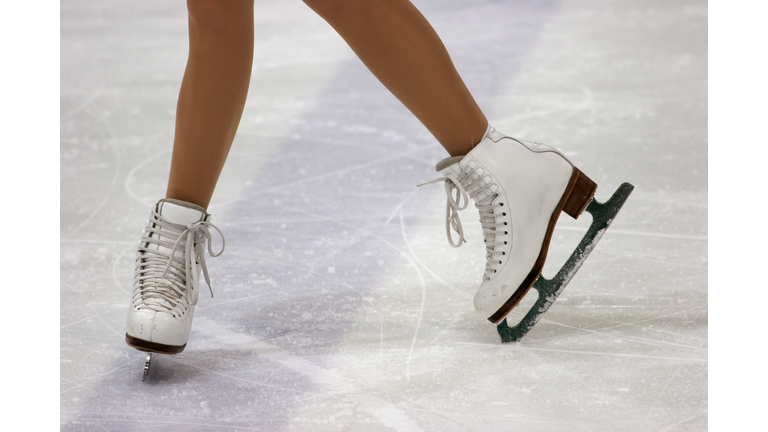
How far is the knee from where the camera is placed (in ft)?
3.47

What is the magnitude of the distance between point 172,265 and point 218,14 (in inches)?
13.9

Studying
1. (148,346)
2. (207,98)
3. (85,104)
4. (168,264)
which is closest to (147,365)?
(148,346)

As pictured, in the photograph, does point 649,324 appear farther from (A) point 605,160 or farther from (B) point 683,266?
(A) point 605,160

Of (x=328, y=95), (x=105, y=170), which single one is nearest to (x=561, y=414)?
(x=105, y=170)

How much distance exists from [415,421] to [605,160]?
1149mm

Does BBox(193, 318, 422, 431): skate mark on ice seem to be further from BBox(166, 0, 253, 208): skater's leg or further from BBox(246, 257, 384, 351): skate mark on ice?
BBox(166, 0, 253, 208): skater's leg

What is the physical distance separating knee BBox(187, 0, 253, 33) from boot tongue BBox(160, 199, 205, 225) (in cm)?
24

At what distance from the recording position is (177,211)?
42.2 inches

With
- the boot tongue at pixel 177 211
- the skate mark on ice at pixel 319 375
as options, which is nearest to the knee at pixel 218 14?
the boot tongue at pixel 177 211

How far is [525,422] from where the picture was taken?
0.91 meters

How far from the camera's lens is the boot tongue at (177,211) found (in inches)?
42.2

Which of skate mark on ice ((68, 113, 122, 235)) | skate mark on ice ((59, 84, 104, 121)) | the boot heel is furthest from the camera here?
skate mark on ice ((59, 84, 104, 121))

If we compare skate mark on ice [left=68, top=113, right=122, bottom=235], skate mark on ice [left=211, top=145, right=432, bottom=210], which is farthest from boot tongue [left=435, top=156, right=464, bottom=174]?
skate mark on ice [left=68, top=113, right=122, bottom=235]

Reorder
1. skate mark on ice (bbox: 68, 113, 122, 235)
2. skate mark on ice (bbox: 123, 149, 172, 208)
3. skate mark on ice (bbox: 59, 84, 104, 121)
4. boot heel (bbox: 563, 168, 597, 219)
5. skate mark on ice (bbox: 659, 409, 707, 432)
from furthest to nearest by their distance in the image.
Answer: skate mark on ice (bbox: 59, 84, 104, 121) → skate mark on ice (bbox: 123, 149, 172, 208) → skate mark on ice (bbox: 68, 113, 122, 235) → boot heel (bbox: 563, 168, 597, 219) → skate mark on ice (bbox: 659, 409, 707, 432)
